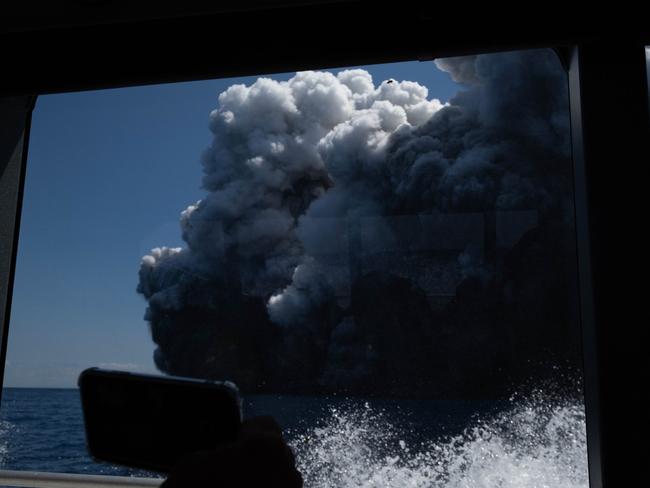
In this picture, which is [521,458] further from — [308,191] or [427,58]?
[308,191]

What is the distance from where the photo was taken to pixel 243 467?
0.31m

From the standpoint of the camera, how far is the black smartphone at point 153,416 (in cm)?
38

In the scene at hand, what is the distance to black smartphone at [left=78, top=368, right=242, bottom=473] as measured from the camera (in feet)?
1.24

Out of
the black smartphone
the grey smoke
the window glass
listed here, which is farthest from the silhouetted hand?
the grey smoke

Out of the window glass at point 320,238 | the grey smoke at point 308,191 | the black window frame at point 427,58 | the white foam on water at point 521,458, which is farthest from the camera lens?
the grey smoke at point 308,191

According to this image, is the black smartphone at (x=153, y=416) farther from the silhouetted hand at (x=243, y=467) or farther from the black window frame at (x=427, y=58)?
the black window frame at (x=427, y=58)

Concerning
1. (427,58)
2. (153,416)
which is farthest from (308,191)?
(153,416)

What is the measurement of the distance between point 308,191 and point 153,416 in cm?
252

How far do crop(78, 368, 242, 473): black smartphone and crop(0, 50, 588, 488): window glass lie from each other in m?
0.77

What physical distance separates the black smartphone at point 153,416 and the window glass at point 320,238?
772mm

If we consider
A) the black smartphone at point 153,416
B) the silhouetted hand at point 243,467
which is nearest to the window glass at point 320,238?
the black smartphone at point 153,416

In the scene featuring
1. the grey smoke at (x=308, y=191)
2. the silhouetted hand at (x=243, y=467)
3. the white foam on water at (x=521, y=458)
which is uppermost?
the grey smoke at (x=308, y=191)

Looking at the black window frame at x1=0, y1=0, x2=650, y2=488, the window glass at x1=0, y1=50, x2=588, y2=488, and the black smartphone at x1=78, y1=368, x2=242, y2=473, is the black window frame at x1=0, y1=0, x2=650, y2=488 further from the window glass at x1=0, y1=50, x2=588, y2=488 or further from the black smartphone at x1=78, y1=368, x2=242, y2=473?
the black smartphone at x1=78, y1=368, x2=242, y2=473

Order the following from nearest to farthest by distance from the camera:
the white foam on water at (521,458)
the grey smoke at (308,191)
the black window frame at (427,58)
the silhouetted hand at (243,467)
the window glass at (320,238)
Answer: the silhouetted hand at (243,467), the black window frame at (427,58), the white foam on water at (521,458), the window glass at (320,238), the grey smoke at (308,191)
